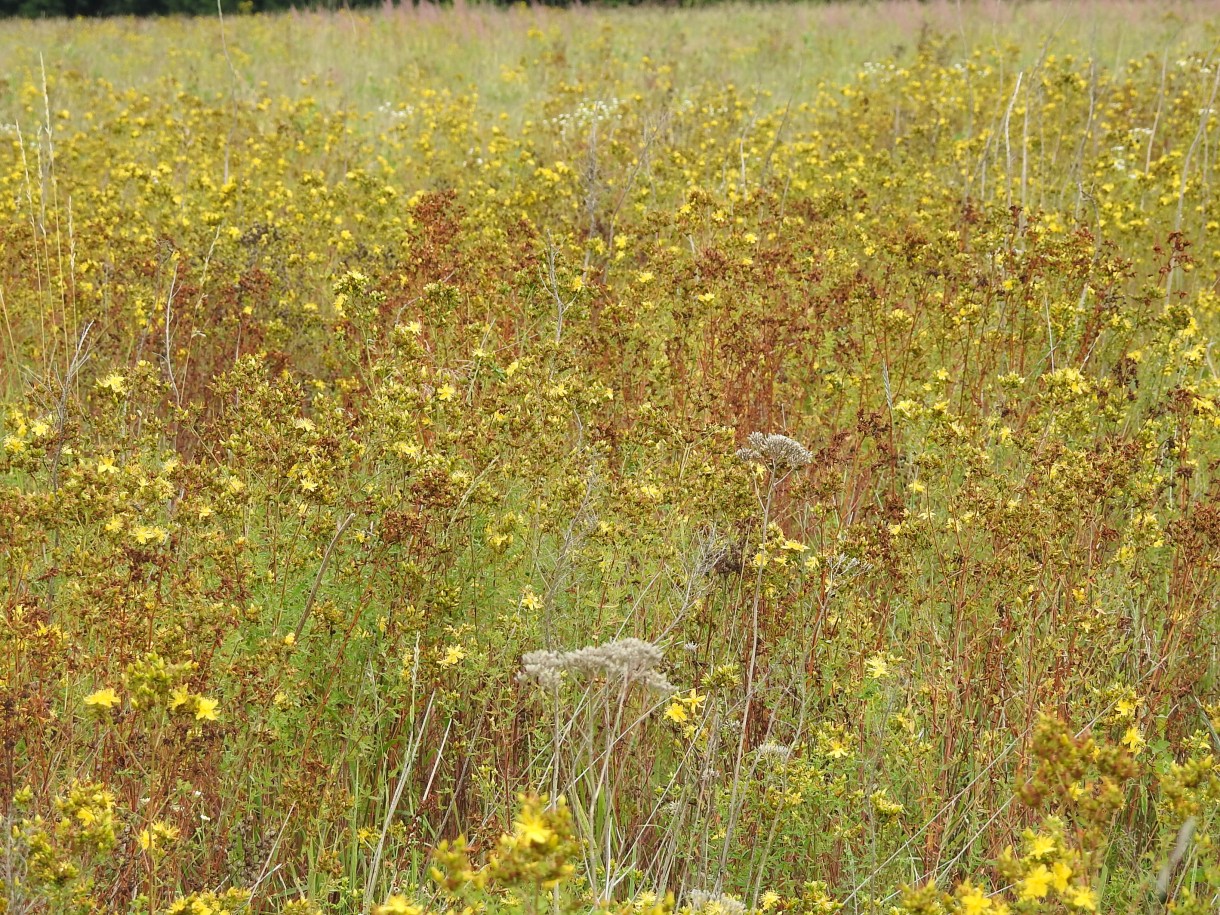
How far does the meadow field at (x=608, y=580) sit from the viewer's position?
2121mm

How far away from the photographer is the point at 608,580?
2.99 m

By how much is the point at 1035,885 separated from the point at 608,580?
1535 millimetres

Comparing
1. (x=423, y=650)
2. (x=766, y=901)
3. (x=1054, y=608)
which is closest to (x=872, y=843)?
(x=766, y=901)

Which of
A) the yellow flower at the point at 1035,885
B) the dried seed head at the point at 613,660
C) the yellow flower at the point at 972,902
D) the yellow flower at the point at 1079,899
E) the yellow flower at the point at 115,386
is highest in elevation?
the yellow flower at the point at 115,386

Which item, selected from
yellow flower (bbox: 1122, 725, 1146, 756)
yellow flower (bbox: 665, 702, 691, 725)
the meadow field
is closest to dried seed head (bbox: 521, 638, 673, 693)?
the meadow field

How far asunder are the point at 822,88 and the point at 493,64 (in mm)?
4110

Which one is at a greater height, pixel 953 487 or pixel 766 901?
pixel 953 487

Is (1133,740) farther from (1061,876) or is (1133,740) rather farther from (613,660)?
(613,660)

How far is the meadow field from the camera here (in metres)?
2.12

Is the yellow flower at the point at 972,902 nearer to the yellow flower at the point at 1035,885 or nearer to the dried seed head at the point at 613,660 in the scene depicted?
the yellow flower at the point at 1035,885

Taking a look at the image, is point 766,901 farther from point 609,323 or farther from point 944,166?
point 944,166

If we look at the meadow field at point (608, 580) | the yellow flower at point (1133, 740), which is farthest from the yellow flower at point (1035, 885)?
the yellow flower at point (1133, 740)

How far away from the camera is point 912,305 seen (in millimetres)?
5211

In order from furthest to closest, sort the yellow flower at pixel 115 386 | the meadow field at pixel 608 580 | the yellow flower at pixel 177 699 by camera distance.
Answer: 1. the yellow flower at pixel 115 386
2. the meadow field at pixel 608 580
3. the yellow flower at pixel 177 699
